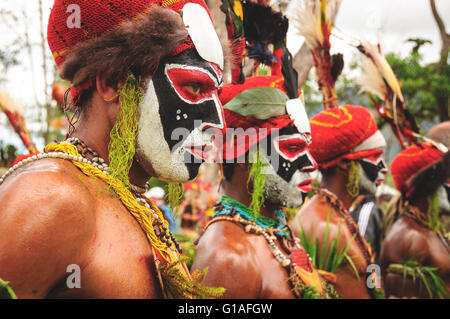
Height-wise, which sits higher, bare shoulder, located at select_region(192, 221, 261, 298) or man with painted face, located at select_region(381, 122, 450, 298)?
bare shoulder, located at select_region(192, 221, 261, 298)

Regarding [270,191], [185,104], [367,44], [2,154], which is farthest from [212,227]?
[367,44]

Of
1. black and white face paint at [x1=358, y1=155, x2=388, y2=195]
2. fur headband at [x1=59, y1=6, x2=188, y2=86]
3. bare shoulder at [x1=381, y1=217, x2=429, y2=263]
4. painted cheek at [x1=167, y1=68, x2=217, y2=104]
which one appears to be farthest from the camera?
bare shoulder at [x1=381, y1=217, x2=429, y2=263]

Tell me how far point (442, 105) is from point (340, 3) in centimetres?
858

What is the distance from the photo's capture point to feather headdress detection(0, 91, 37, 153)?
3.40 meters

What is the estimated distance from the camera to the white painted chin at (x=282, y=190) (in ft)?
8.67

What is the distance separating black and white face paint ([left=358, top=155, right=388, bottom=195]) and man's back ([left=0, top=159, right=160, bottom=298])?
3112 millimetres

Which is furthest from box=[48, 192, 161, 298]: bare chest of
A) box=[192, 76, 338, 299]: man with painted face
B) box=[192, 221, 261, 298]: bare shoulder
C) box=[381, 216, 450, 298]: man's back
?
box=[381, 216, 450, 298]: man's back

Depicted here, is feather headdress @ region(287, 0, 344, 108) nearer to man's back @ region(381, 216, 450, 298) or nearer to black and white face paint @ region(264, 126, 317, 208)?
black and white face paint @ region(264, 126, 317, 208)

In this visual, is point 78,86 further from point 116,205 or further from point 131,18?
point 116,205

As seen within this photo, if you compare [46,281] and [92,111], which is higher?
[92,111]

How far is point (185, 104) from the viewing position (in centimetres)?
160

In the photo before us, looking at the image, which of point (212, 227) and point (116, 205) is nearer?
point (116, 205)

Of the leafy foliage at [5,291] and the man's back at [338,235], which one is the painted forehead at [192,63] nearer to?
the leafy foliage at [5,291]

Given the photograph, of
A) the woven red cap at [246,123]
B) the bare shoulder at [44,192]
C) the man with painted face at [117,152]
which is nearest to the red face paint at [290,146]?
the woven red cap at [246,123]
